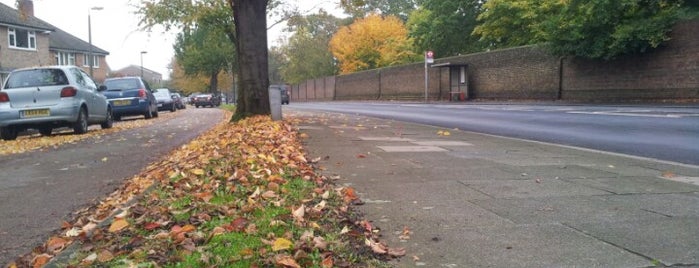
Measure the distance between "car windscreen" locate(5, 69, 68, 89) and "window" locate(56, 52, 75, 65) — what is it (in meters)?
38.0

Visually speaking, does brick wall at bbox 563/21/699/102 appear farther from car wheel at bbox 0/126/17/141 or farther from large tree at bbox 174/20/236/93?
large tree at bbox 174/20/236/93

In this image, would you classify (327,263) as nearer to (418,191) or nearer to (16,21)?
(418,191)

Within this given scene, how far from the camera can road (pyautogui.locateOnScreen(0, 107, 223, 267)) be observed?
175 inches

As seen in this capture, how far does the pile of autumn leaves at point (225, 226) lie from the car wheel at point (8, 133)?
819 centimetres

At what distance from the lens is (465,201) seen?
464 cm

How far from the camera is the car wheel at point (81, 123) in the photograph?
42.1 ft

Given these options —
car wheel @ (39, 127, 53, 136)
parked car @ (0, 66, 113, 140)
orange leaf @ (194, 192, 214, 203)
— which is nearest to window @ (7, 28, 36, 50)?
car wheel @ (39, 127, 53, 136)

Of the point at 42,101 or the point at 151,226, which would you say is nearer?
the point at 151,226

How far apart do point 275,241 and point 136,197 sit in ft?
7.16

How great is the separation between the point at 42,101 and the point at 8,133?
42.7 inches

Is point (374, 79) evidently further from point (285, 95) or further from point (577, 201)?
point (577, 201)

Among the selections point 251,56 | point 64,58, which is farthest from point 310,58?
point 251,56

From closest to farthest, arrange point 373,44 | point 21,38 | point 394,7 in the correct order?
point 21,38, point 373,44, point 394,7

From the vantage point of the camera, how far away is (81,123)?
1297cm
